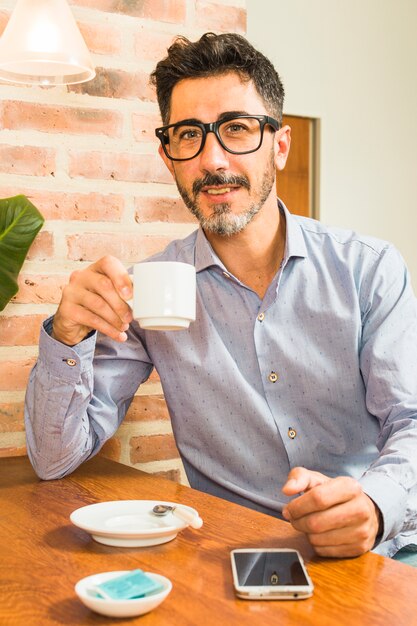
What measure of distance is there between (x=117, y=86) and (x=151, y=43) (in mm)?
138

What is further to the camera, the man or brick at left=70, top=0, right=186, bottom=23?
brick at left=70, top=0, right=186, bottom=23

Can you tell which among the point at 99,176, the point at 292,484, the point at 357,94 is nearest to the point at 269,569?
the point at 292,484

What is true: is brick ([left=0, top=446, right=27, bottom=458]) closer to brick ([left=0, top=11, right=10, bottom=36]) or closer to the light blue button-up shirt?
the light blue button-up shirt

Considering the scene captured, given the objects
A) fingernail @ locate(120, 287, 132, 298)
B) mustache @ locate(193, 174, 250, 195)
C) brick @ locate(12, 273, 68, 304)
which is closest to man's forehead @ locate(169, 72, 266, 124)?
mustache @ locate(193, 174, 250, 195)

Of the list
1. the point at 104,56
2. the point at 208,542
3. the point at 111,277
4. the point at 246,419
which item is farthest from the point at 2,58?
the point at 208,542

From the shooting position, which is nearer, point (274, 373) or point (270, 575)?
point (270, 575)

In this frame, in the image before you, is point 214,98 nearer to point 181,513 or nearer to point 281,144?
point 281,144

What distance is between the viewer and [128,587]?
0.77 metres

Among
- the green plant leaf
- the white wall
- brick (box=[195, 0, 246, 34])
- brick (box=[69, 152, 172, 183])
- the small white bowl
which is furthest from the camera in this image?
the white wall

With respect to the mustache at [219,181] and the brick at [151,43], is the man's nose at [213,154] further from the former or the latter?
the brick at [151,43]

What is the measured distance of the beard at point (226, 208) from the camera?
4.97 feet

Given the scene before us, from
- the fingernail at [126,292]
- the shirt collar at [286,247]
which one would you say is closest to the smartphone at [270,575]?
the fingernail at [126,292]

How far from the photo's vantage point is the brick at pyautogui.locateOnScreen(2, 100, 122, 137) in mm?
1673

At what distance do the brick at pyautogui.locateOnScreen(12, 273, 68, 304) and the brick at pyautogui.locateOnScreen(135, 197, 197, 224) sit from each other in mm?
236
